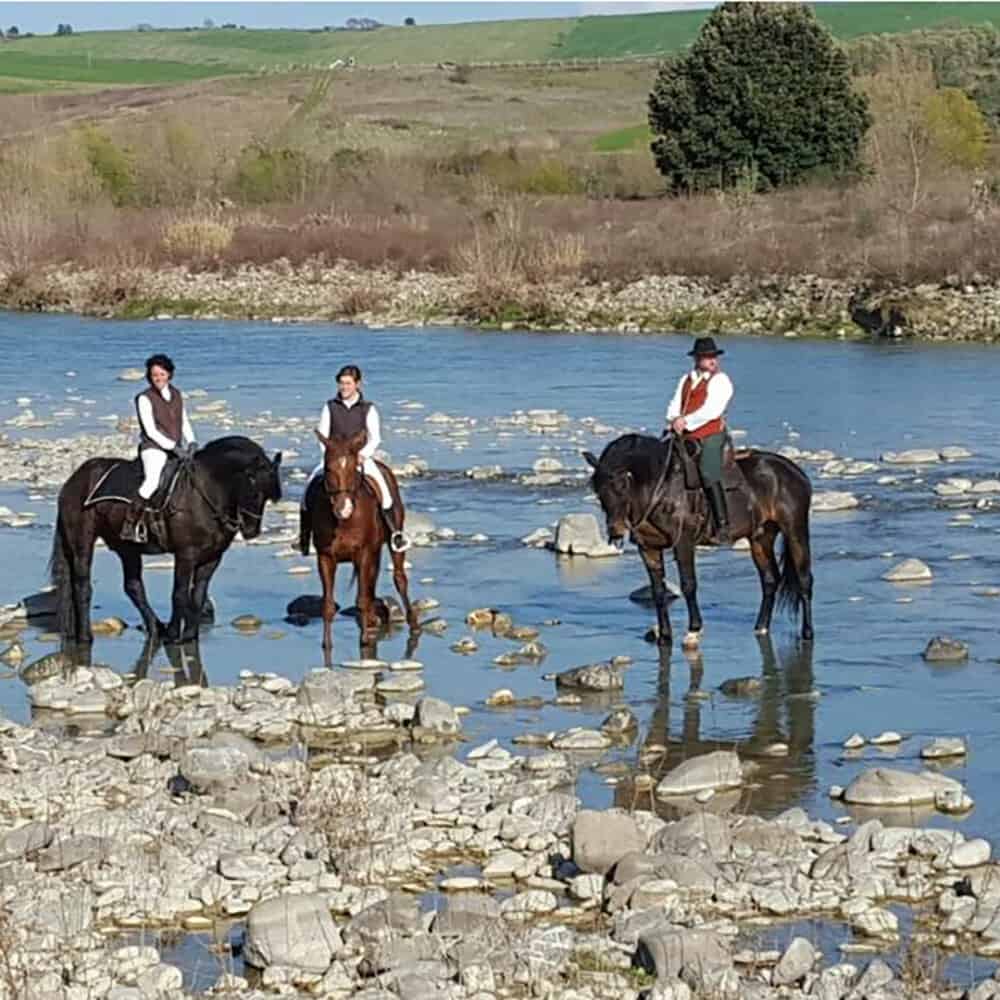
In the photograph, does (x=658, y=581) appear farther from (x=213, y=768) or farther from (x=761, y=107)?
(x=761, y=107)

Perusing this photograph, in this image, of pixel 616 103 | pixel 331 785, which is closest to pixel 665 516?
pixel 331 785

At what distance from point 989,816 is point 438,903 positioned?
124 inches

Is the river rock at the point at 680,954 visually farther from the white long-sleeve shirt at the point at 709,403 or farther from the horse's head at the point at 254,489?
the horse's head at the point at 254,489

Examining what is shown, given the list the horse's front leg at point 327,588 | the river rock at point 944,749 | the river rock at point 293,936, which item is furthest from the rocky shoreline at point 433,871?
the horse's front leg at point 327,588

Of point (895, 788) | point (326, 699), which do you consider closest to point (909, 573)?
point (326, 699)

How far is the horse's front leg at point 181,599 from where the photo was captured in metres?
16.0

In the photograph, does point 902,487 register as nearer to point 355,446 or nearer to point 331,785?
point 355,446

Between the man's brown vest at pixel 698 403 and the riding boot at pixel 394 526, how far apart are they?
7.27 feet

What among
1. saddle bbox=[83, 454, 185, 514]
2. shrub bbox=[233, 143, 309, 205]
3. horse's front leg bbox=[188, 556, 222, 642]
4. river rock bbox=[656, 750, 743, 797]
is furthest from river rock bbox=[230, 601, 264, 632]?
shrub bbox=[233, 143, 309, 205]

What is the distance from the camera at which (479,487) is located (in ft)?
79.6

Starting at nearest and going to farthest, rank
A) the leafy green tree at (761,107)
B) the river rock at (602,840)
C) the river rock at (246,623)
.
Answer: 1. the river rock at (602,840)
2. the river rock at (246,623)
3. the leafy green tree at (761,107)

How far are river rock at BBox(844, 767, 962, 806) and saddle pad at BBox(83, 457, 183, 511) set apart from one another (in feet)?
19.8

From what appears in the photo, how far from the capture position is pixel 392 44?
526 feet

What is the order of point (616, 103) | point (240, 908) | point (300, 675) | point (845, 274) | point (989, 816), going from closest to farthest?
1. point (240, 908)
2. point (989, 816)
3. point (300, 675)
4. point (845, 274)
5. point (616, 103)
